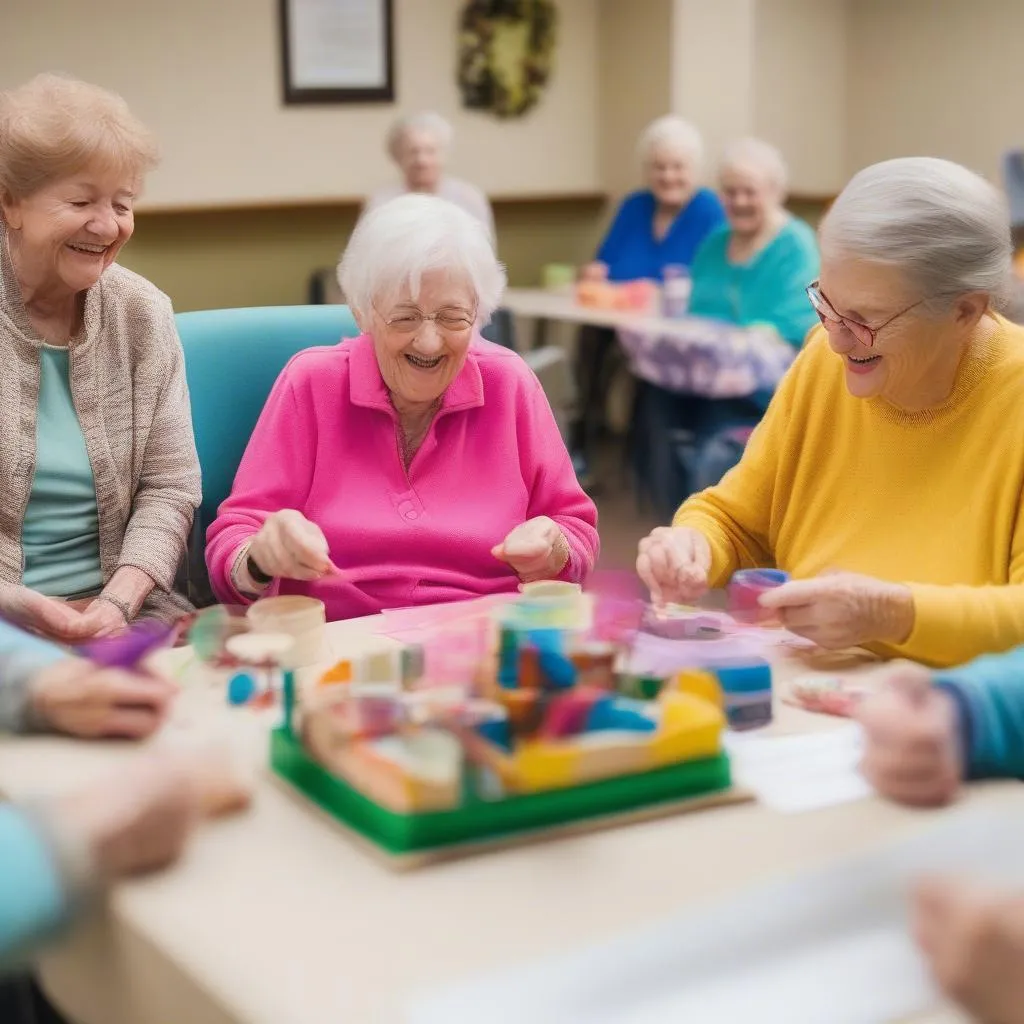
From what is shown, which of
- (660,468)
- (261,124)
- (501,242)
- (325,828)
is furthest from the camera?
(501,242)

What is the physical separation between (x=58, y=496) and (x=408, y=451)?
524mm

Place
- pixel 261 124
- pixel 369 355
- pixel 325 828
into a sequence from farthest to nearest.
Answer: pixel 261 124
pixel 369 355
pixel 325 828

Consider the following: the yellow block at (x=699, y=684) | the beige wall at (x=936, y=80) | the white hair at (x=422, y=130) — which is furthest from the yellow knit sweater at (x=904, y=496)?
the beige wall at (x=936, y=80)

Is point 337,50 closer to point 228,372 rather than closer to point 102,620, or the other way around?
point 228,372

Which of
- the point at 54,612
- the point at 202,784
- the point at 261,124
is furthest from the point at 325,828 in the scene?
the point at 261,124

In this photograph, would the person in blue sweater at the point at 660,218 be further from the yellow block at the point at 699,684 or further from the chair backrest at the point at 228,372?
the yellow block at the point at 699,684

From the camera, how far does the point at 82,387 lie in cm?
207

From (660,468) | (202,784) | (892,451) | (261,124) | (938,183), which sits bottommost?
(660,468)

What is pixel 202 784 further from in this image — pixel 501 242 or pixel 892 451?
pixel 501 242

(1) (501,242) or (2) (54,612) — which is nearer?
(2) (54,612)

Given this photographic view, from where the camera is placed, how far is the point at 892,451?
178 centimetres

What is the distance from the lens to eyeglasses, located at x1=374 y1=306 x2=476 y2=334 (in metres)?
1.97

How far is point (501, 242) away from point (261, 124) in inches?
56.3

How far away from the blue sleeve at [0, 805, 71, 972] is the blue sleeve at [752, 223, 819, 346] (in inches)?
153
